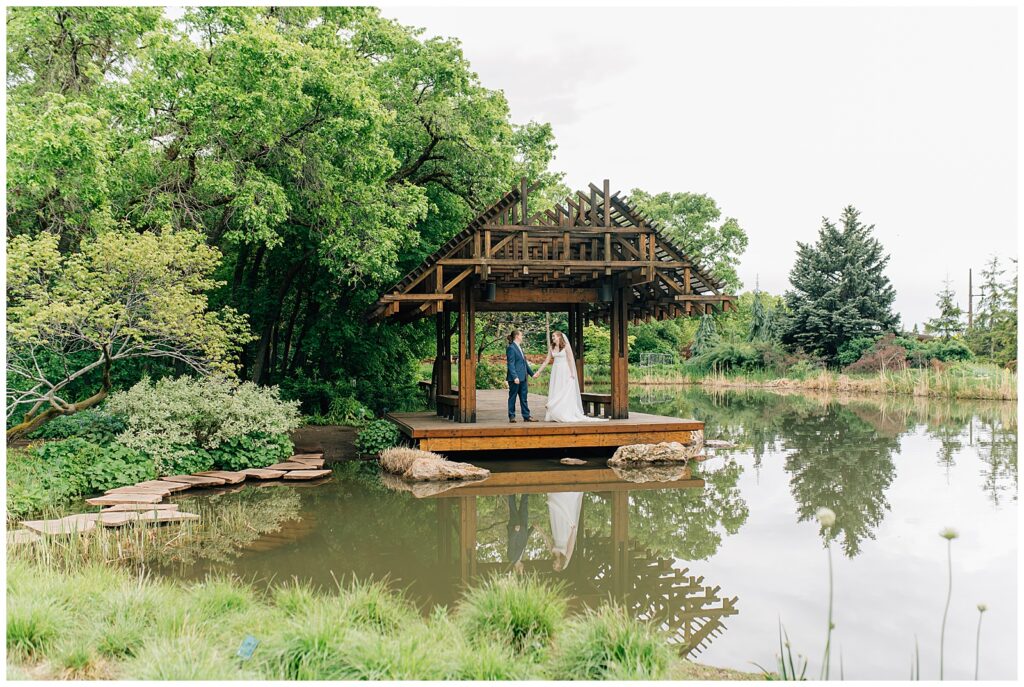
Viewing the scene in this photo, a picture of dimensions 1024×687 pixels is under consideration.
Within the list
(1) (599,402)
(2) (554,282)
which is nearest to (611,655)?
(2) (554,282)

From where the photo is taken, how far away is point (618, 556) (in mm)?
7344

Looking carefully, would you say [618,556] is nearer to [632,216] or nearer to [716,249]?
[632,216]

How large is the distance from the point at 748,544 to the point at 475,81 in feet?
41.4

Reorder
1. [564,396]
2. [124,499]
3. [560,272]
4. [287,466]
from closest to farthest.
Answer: [124,499] → [287,466] → [560,272] → [564,396]

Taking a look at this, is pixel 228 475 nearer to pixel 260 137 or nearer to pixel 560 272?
pixel 260 137

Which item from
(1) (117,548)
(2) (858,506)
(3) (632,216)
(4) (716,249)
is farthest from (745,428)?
(4) (716,249)

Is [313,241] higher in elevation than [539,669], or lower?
higher

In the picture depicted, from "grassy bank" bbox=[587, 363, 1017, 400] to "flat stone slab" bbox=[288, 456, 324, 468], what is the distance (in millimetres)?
22290

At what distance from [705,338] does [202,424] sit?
115 ft

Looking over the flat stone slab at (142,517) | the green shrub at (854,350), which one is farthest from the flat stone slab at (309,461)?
the green shrub at (854,350)

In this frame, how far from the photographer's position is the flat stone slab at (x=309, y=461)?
482 inches

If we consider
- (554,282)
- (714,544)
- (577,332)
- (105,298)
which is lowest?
(714,544)

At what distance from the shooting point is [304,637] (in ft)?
14.0

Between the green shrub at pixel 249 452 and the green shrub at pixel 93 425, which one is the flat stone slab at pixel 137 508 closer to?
the green shrub at pixel 93 425
